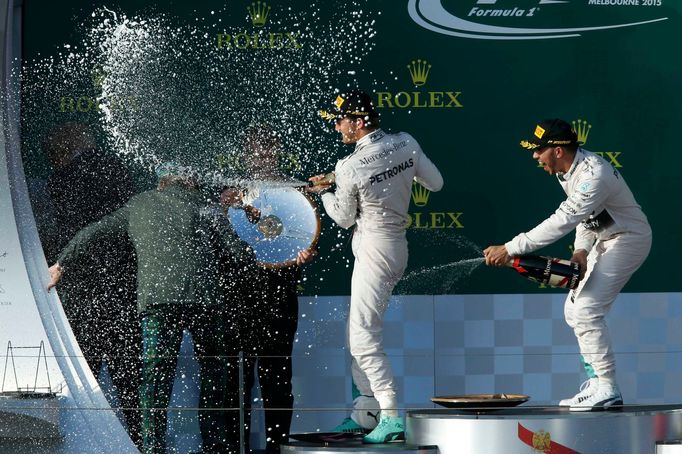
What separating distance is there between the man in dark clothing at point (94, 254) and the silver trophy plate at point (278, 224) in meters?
0.57

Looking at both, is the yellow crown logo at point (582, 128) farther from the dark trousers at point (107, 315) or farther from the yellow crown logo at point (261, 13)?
the dark trousers at point (107, 315)

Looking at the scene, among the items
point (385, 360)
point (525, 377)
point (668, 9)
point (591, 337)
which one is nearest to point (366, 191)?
point (385, 360)

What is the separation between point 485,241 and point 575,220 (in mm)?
1126

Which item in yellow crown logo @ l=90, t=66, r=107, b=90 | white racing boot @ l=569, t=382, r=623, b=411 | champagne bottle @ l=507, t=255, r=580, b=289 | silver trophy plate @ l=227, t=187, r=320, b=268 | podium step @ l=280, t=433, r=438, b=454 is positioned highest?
yellow crown logo @ l=90, t=66, r=107, b=90

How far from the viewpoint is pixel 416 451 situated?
5145 mm

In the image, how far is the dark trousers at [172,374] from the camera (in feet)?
19.3

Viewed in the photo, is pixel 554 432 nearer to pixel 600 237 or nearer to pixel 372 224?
pixel 600 237

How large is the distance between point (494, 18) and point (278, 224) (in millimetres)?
1388

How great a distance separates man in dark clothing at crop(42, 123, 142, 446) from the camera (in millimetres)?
6469

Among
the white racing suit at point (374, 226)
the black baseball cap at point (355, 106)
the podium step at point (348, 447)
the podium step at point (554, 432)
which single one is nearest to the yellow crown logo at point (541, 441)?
the podium step at point (554, 432)

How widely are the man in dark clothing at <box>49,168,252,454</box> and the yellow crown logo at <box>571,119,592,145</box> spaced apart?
64.1 inches

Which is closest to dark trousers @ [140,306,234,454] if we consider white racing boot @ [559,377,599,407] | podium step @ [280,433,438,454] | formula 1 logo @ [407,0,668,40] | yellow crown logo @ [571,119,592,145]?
podium step @ [280,433,438,454]

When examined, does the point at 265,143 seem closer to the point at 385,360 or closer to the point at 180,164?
the point at 180,164

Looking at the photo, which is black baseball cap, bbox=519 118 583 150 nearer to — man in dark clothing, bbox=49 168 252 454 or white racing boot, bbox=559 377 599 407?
white racing boot, bbox=559 377 599 407
